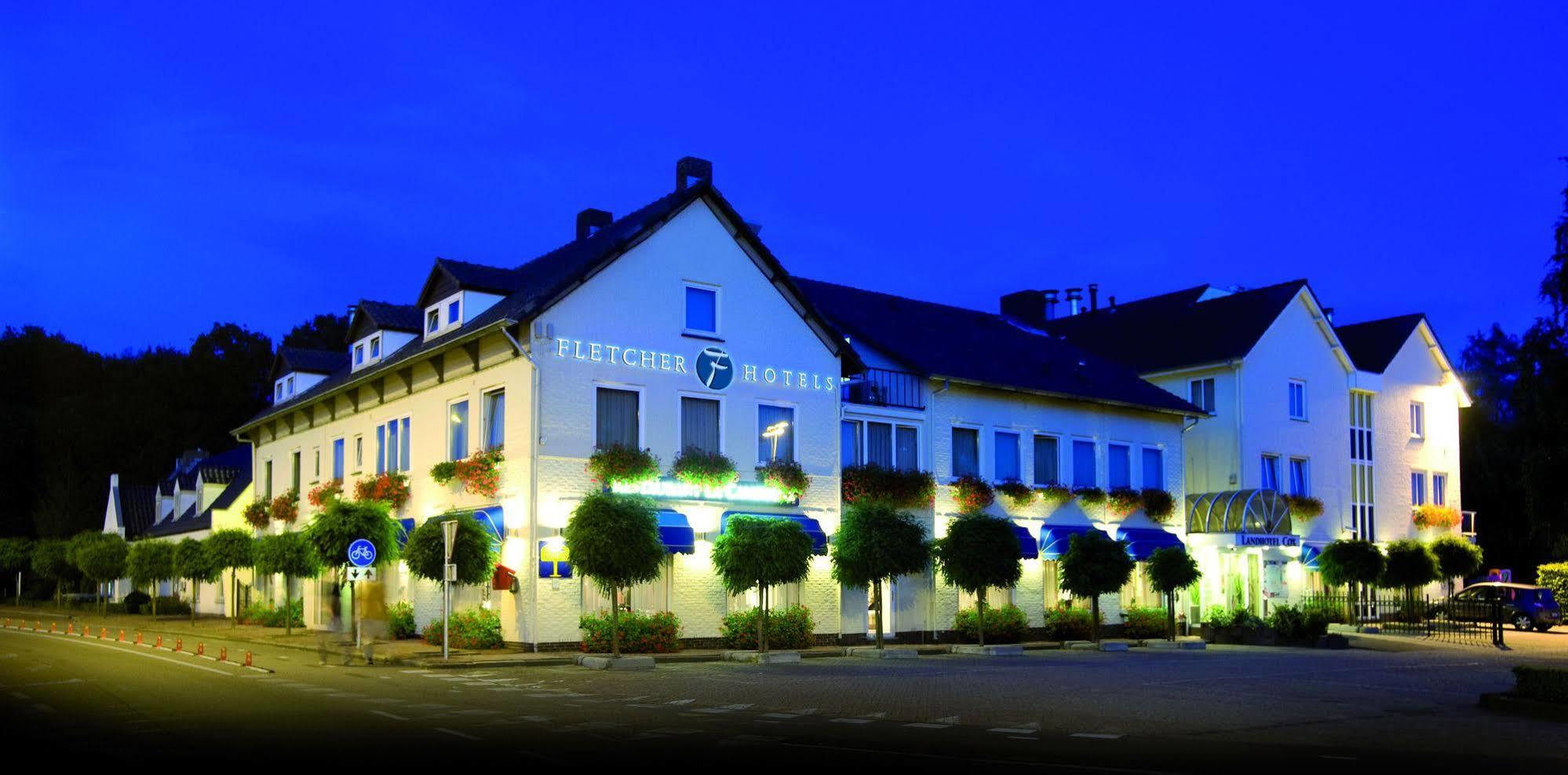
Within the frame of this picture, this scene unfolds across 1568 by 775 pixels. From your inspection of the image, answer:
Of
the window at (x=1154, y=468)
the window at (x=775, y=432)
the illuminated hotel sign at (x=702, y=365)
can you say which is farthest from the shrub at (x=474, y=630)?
the window at (x=1154, y=468)

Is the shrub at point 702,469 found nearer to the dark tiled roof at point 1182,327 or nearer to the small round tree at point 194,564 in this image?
the small round tree at point 194,564

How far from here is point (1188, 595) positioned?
45469 mm

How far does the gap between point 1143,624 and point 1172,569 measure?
325 cm

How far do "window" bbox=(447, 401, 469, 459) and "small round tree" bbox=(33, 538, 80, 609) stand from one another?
3188 cm

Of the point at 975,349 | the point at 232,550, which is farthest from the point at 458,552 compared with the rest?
the point at 232,550

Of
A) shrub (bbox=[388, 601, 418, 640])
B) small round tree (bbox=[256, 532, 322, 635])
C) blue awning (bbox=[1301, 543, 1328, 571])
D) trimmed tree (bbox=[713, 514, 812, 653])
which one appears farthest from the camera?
blue awning (bbox=[1301, 543, 1328, 571])

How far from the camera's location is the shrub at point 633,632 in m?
31.2

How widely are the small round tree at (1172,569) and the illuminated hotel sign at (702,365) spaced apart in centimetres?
1005

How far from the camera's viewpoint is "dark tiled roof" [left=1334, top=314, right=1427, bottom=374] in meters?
53.2

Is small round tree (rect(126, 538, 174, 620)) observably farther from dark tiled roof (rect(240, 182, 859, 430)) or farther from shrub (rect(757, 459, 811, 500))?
shrub (rect(757, 459, 811, 500))

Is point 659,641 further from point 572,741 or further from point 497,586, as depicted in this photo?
point 572,741

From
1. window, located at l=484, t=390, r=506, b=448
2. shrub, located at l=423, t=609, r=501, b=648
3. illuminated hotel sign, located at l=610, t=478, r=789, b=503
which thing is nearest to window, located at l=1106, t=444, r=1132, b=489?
illuminated hotel sign, located at l=610, t=478, r=789, b=503

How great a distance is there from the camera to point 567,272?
33250mm

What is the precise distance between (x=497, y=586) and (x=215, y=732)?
16.2m
